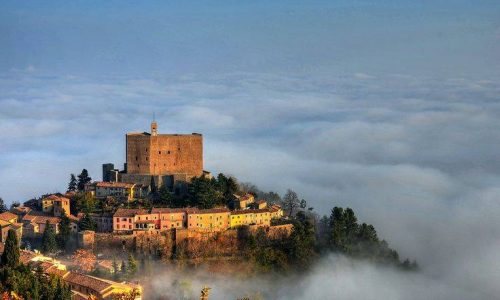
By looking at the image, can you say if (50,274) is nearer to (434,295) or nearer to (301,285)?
(301,285)

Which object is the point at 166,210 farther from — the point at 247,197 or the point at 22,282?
the point at 22,282

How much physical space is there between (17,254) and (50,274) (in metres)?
1.49

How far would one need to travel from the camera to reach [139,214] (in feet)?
127

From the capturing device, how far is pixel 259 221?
40.0 metres

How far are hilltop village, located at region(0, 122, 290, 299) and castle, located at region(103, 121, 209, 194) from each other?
0.05 metres

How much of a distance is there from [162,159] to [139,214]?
4.54 m

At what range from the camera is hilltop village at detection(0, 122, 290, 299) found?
3788 centimetres

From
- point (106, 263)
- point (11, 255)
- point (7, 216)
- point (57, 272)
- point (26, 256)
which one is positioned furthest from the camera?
point (7, 216)

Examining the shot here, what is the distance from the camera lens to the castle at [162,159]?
42250mm

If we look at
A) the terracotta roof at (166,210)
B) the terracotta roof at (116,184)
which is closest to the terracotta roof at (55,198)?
the terracotta roof at (116,184)

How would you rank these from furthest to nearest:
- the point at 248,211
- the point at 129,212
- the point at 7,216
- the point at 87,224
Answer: the point at 7,216, the point at 248,211, the point at 129,212, the point at 87,224

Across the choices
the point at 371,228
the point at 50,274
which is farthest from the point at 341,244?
the point at 50,274

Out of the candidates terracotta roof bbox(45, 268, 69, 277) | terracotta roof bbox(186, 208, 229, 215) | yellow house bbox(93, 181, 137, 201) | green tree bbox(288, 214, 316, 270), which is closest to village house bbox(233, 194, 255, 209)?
terracotta roof bbox(186, 208, 229, 215)

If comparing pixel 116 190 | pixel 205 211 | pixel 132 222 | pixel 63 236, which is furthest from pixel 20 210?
pixel 205 211
